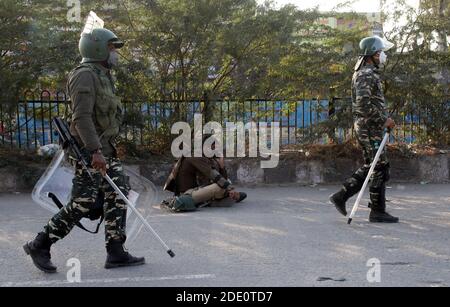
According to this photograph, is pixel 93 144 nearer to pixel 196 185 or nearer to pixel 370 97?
pixel 370 97

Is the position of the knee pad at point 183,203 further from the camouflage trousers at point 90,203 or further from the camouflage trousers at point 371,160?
the camouflage trousers at point 90,203

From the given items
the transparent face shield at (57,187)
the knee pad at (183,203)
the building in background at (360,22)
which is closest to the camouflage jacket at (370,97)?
the knee pad at (183,203)

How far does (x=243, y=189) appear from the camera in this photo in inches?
387

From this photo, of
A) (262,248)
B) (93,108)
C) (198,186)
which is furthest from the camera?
(198,186)

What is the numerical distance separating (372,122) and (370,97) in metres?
0.26

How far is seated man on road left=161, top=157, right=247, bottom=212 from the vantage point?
8.16m

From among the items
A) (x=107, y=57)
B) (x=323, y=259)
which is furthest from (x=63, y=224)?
(x=323, y=259)

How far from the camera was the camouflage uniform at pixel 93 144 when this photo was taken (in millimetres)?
5137

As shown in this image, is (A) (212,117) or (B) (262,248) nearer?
(B) (262,248)

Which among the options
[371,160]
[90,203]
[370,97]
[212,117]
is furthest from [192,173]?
[90,203]

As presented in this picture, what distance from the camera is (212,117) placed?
10203mm

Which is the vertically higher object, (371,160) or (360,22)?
(360,22)

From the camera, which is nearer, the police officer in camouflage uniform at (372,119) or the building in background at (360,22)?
the police officer in camouflage uniform at (372,119)

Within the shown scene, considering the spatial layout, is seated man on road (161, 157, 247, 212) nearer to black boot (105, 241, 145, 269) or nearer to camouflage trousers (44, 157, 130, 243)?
black boot (105, 241, 145, 269)
